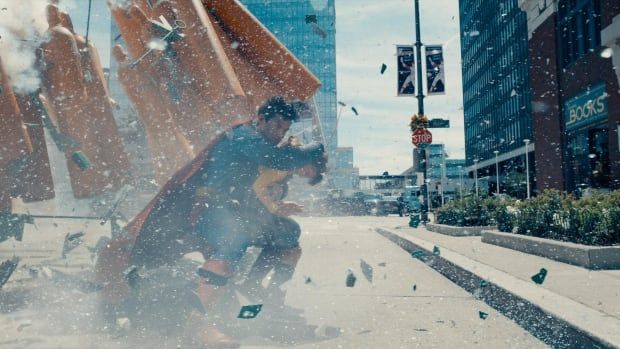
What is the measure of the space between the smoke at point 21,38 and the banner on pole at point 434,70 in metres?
15.2

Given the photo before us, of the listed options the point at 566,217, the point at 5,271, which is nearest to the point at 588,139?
the point at 566,217

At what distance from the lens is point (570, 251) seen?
26.5 feet

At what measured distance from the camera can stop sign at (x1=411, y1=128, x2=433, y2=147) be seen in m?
20.7

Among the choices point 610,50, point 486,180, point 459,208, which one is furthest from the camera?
point 486,180

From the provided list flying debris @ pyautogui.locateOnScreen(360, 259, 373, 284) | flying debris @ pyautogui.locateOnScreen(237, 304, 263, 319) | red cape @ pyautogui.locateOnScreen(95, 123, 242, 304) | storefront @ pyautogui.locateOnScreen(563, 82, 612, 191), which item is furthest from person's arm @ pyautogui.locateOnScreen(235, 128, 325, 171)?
storefront @ pyautogui.locateOnScreen(563, 82, 612, 191)

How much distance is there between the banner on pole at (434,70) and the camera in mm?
19078

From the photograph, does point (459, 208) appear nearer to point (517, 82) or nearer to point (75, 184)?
point (75, 184)

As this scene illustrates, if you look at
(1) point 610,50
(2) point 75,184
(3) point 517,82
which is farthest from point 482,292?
(3) point 517,82

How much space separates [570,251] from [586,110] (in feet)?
73.4

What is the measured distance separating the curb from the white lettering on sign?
21.8 m

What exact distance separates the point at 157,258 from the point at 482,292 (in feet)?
11.1

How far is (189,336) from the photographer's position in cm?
403

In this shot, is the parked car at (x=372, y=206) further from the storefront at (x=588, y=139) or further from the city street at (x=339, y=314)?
the city street at (x=339, y=314)

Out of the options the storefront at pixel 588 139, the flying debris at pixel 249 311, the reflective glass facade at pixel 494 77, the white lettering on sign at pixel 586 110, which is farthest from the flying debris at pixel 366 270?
the reflective glass facade at pixel 494 77
